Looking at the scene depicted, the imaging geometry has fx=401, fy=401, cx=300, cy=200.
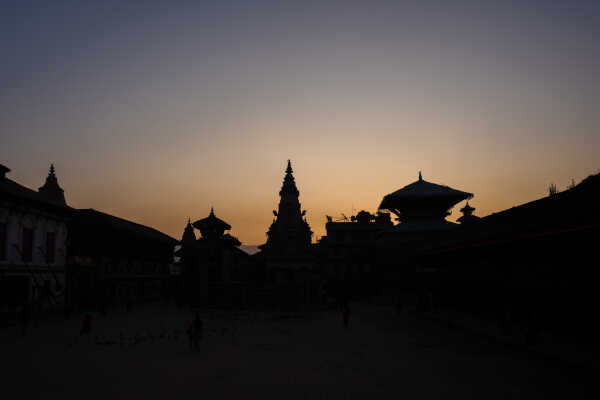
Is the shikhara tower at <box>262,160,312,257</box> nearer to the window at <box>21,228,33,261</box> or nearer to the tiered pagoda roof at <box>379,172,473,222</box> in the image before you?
the tiered pagoda roof at <box>379,172,473,222</box>

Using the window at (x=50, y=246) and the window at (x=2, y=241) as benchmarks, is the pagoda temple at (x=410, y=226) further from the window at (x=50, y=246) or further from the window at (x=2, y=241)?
the window at (x=2, y=241)

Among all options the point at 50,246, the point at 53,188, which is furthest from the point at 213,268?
the point at 53,188

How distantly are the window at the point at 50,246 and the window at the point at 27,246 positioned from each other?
1.90 meters

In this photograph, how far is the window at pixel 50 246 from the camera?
2748cm

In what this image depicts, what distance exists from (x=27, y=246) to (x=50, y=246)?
8.58 feet

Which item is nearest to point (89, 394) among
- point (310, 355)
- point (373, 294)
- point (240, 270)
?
point (310, 355)

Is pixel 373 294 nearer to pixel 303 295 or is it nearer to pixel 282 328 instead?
pixel 303 295

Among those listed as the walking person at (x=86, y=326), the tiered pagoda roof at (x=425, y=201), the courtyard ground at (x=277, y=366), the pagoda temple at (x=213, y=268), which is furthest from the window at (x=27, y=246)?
the tiered pagoda roof at (x=425, y=201)

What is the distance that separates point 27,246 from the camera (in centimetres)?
2525

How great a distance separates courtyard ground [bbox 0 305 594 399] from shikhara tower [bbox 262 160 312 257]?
18061 mm

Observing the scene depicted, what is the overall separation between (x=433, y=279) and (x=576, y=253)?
55.5 feet

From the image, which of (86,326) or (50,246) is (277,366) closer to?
(86,326)

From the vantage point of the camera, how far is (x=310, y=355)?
1584cm

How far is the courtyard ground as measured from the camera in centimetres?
1091
